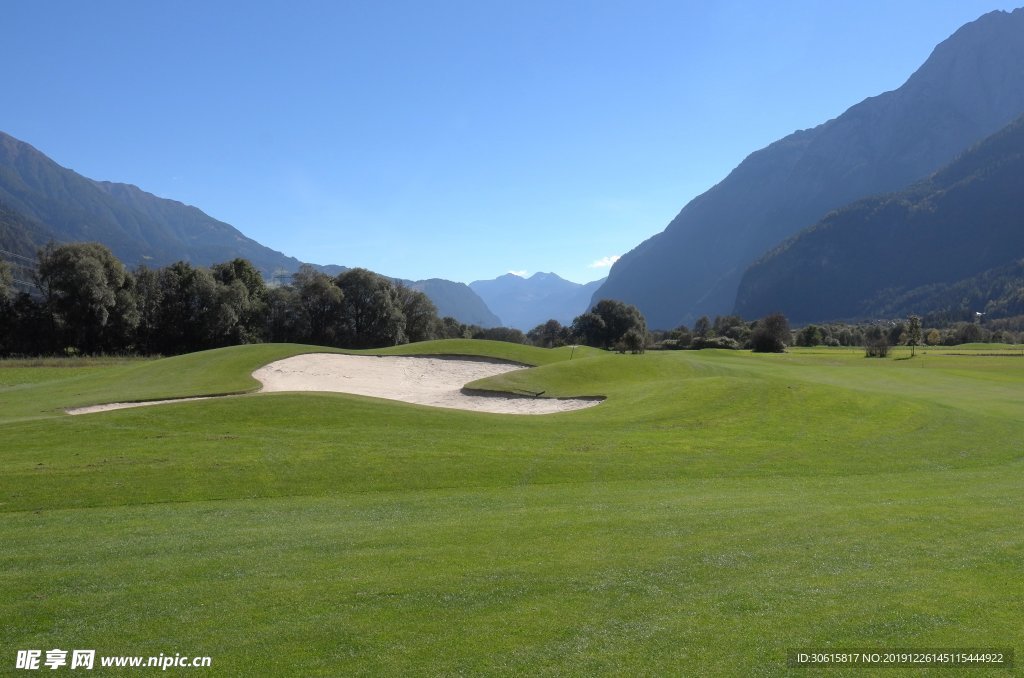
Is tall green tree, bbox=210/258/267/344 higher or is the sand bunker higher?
tall green tree, bbox=210/258/267/344

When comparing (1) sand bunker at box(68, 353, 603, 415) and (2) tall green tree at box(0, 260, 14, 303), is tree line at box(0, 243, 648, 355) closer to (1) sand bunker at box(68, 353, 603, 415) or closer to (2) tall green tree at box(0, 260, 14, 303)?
(2) tall green tree at box(0, 260, 14, 303)

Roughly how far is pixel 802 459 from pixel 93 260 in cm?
6306

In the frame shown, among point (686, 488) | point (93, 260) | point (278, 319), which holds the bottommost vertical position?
point (686, 488)

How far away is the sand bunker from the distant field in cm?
502

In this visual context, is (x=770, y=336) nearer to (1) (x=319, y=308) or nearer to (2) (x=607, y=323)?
(2) (x=607, y=323)

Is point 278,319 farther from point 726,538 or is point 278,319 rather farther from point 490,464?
point 726,538

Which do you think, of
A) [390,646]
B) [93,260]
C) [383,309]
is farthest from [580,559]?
[383,309]

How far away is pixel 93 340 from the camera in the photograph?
5934 cm

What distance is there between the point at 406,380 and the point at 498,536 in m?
24.3

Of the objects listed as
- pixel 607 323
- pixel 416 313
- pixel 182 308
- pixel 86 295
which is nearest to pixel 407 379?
pixel 86 295

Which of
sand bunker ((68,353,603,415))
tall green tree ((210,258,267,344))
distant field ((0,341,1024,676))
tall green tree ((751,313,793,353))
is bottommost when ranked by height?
distant field ((0,341,1024,676))

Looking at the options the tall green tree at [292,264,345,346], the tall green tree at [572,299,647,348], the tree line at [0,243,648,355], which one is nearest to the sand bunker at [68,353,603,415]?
the tree line at [0,243,648,355]

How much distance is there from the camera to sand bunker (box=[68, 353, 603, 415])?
25.1 meters

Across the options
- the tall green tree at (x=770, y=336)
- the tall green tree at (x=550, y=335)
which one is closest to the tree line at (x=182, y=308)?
the tall green tree at (x=550, y=335)
